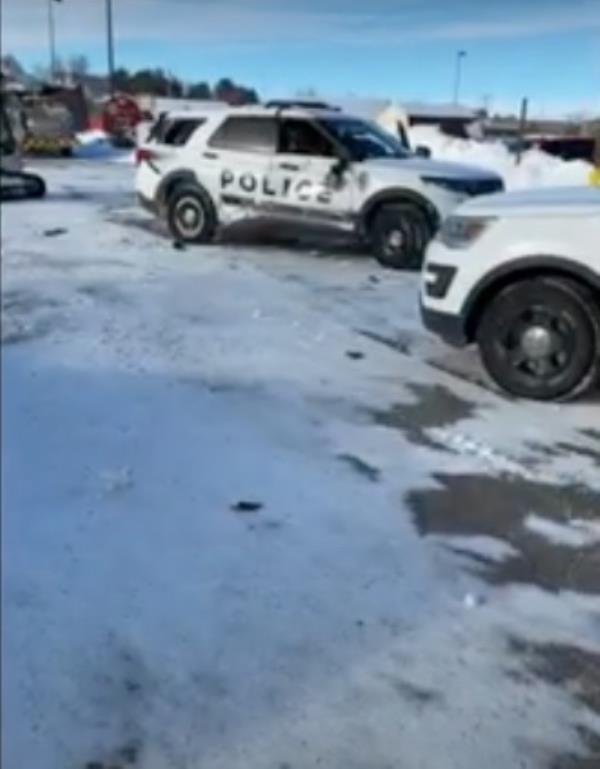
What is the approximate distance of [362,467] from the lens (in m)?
4.46

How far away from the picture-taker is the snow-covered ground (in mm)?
2277

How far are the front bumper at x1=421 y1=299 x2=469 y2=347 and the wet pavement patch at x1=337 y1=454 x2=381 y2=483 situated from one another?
154 cm

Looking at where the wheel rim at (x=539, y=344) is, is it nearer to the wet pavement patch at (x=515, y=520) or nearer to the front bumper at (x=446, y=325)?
the front bumper at (x=446, y=325)

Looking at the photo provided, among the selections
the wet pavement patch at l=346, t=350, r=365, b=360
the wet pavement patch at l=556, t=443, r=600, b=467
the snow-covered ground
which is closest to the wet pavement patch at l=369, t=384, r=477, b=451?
the snow-covered ground

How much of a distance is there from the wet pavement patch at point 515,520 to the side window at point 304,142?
6.88 metres

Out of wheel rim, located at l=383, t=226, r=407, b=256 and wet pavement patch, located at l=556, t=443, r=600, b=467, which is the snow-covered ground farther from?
wheel rim, located at l=383, t=226, r=407, b=256

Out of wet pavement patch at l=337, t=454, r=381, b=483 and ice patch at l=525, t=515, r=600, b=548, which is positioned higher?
wet pavement patch at l=337, t=454, r=381, b=483

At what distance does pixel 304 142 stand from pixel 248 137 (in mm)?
631

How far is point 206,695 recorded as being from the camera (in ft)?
8.49

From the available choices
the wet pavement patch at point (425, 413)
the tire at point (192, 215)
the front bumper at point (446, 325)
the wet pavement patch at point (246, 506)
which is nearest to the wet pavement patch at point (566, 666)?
the wet pavement patch at point (246, 506)

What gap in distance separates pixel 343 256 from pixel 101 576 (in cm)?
840

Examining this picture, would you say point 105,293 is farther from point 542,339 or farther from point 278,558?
point 278,558

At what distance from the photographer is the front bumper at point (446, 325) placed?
5.86 m

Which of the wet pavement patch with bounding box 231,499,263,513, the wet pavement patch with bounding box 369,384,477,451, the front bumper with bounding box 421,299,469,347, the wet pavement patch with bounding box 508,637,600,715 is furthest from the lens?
the front bumper with bounding box 421,299,469,347
